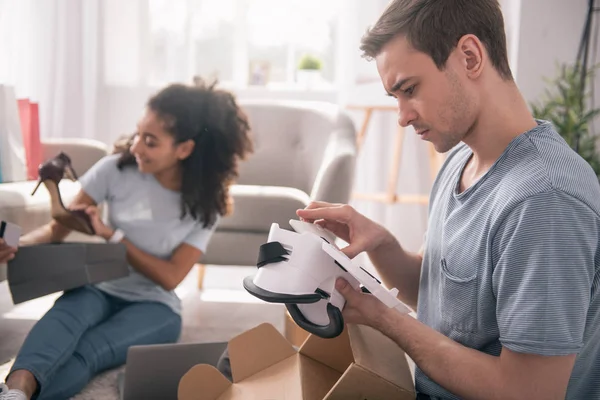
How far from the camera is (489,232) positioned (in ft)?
3.25

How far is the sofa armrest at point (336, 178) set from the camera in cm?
238

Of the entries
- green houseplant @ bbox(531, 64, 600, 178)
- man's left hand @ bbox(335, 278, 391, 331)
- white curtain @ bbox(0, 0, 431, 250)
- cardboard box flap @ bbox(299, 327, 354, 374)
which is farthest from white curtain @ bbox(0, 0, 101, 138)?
man's left hand @ bbox(335, 278, 391, 331)

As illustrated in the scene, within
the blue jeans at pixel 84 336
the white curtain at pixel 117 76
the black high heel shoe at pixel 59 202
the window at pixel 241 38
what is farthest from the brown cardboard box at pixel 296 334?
the window at pixel 241 38

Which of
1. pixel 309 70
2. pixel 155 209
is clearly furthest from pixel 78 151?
pixel 309 70

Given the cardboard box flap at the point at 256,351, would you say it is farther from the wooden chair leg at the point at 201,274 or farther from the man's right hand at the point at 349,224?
the wooden chair leg at the point at 201,274

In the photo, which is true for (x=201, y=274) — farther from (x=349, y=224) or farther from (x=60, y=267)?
(x=349, y=224)

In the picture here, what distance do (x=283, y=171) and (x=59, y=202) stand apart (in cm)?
136

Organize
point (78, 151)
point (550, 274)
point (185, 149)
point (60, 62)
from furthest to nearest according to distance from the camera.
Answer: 1. point (60, 62)
2. point (78, 151)
3. point (185, 149)
4. point (550, 274)

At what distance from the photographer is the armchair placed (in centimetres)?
249

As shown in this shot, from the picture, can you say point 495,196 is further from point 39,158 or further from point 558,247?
point 39,158

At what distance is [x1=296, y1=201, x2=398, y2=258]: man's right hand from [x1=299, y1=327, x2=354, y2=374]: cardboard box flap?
15 centimetres

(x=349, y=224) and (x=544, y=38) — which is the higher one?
(x=544, y=38)

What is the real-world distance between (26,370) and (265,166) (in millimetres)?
1661

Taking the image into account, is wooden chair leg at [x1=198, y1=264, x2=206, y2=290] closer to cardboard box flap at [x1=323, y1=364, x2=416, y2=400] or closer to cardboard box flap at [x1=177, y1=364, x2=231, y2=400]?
cardboard box flap at [x1=177, y1=364, x2=231, y2=400]
